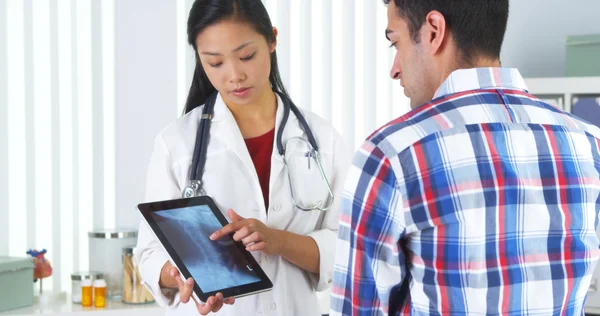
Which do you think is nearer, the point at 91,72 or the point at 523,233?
the point at 523,233

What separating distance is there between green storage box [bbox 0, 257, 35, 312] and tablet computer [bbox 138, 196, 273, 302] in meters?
1.32

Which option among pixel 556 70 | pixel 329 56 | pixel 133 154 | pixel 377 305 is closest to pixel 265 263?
pixel 377 305

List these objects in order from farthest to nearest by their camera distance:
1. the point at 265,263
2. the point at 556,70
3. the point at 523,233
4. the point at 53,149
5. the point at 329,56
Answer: the point at 556,70 < the point at 329,56 < the point at 53,149 < the point at 265,263 < the point at 523,233

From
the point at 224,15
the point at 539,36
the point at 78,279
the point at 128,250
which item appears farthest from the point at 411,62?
the point at 539,36

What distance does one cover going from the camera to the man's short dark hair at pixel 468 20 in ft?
3.28

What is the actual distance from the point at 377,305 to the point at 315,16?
7.35 feet

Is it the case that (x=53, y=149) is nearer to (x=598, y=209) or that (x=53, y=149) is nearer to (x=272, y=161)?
(x=272, y=161)

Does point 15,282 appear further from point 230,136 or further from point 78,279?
point 230,136

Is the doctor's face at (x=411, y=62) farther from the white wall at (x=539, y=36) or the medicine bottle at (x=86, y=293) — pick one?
the white wall at (x=539, y=36)

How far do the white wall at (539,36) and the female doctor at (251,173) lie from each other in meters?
1.94

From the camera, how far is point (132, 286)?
8.58ft

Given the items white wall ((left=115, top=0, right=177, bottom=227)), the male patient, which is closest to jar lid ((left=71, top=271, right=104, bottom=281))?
white wall ((left=115, top=0, right=177, bottom=227))

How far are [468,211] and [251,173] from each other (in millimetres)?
717

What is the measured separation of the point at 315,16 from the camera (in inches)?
121
